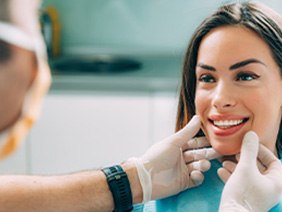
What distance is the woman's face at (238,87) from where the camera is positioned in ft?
4.08

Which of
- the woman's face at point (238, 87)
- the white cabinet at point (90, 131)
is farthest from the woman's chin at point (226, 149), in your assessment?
the white cabinet at point (90, 131)

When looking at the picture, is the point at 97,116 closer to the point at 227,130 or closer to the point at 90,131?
the point at 90,131

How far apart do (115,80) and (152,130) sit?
300 millimetres

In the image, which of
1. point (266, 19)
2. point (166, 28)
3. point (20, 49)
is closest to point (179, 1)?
point (166, 28)

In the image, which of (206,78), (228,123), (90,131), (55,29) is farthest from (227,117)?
(55,29)

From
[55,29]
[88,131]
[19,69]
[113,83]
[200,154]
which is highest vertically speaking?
[19,69]

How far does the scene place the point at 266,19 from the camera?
129cm

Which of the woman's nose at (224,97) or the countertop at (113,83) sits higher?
the woman's nose at (224,97)

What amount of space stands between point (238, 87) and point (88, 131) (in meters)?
1.45

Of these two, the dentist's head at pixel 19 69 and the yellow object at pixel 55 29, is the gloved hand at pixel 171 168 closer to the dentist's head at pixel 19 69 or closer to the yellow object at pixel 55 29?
the dentist's head at pixel 19 69

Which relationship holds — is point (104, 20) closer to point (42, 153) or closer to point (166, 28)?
point (166, 28)

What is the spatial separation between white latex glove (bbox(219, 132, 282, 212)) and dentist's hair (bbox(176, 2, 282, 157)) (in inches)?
8.3

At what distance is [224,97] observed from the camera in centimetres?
124

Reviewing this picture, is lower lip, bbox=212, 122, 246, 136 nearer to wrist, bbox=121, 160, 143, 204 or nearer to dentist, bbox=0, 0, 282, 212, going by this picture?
dentist, bbox=0, 0, 282, 212
